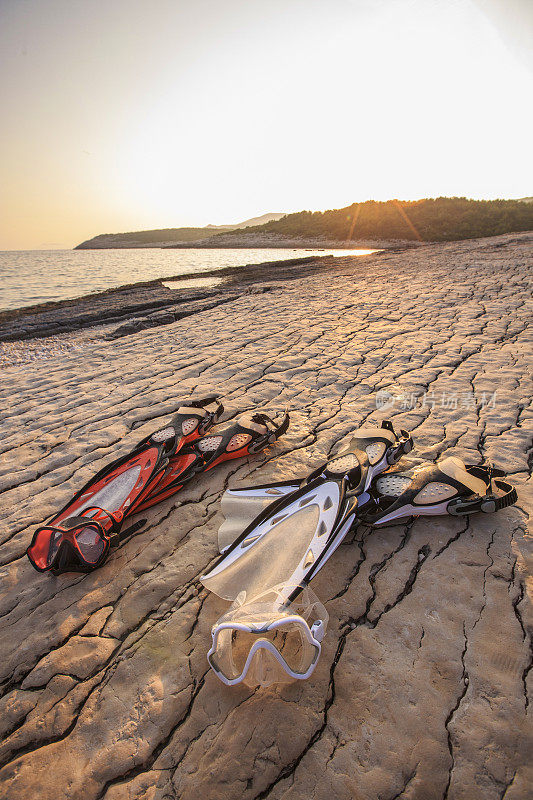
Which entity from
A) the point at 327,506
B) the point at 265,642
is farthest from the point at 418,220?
the point at 265,642

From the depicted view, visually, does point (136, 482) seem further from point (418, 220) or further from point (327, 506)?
point (418, 220)

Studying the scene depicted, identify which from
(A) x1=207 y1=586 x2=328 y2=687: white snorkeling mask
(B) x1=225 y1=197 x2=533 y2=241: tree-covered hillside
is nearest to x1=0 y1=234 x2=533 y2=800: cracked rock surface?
(A) x1=207 y1=586 x2=328 y2=687: white snorkeling mask

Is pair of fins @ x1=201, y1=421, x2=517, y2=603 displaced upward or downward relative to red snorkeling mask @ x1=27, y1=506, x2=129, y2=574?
upward

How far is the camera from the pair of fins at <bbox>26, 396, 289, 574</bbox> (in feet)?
5.60

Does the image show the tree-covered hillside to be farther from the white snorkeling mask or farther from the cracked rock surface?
the white snorkeling mask

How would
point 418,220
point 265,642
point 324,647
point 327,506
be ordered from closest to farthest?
point 265,642 → point 324,647 → point 327,506 → point 418,220

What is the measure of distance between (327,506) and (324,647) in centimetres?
52

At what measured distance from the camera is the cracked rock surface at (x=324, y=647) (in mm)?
1047

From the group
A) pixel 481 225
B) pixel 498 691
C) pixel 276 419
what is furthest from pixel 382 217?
pixel 498 691

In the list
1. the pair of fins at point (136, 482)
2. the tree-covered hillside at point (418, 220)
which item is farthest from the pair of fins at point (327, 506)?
the tree-covered hillside at point (418, 220)

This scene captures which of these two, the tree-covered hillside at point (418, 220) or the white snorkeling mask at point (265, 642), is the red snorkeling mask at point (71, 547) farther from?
the tree-covered hillside at point (418, 220)

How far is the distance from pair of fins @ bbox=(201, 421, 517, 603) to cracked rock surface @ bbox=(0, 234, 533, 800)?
0.43 ft

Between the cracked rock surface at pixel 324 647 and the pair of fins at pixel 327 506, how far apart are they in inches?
5.1

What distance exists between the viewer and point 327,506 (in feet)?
5.33
